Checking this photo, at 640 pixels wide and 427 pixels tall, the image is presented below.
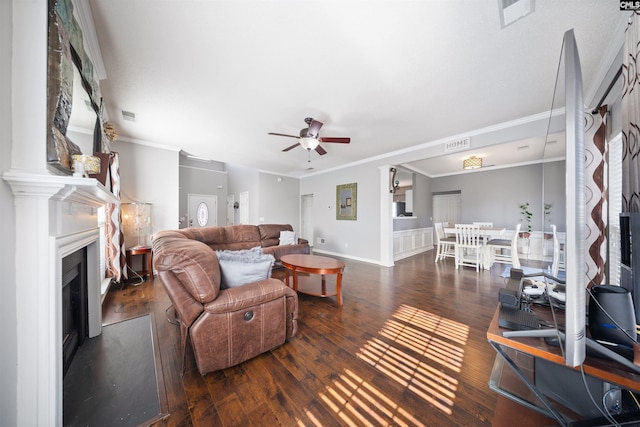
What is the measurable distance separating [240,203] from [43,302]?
21.2 feet

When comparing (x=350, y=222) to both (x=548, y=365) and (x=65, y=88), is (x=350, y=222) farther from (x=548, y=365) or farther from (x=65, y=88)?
(x=65, y=88)

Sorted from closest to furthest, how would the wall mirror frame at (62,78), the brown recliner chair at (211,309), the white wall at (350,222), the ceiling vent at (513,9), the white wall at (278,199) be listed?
1. the wall mirror frame at (62,78)
2. the ceiling vent at (513,9)
3. the brown recliner chair at (211,309)
4. the white wall at (350,222)
5. the white wall at (278,199)

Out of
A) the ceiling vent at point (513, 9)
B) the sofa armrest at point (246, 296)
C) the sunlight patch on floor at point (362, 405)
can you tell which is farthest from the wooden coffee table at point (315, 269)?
the ceiling vent at point (513, 9)

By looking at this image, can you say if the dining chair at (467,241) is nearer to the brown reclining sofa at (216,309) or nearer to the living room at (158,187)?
the living room at (158,187)

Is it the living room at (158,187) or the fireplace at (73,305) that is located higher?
the living room at (158,187)


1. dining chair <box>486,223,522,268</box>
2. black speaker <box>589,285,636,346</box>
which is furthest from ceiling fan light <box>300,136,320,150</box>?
dining chair <box>486,223,522,268</box>

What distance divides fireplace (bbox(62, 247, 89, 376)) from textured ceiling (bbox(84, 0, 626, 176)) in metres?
1.83

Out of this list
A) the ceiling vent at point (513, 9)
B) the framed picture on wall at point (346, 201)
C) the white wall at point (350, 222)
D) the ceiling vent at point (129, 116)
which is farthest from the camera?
the framed picture on wall at point (346, 201)

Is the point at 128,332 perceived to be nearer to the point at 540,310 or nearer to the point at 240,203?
the point at 540,310

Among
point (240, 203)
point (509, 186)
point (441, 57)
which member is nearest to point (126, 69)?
point (441, 57)

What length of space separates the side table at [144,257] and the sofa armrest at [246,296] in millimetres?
2890

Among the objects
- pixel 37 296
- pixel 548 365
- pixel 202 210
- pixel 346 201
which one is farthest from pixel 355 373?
pixel 202 210

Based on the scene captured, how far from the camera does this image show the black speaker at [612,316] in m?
0.76

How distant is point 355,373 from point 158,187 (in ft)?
15.2
